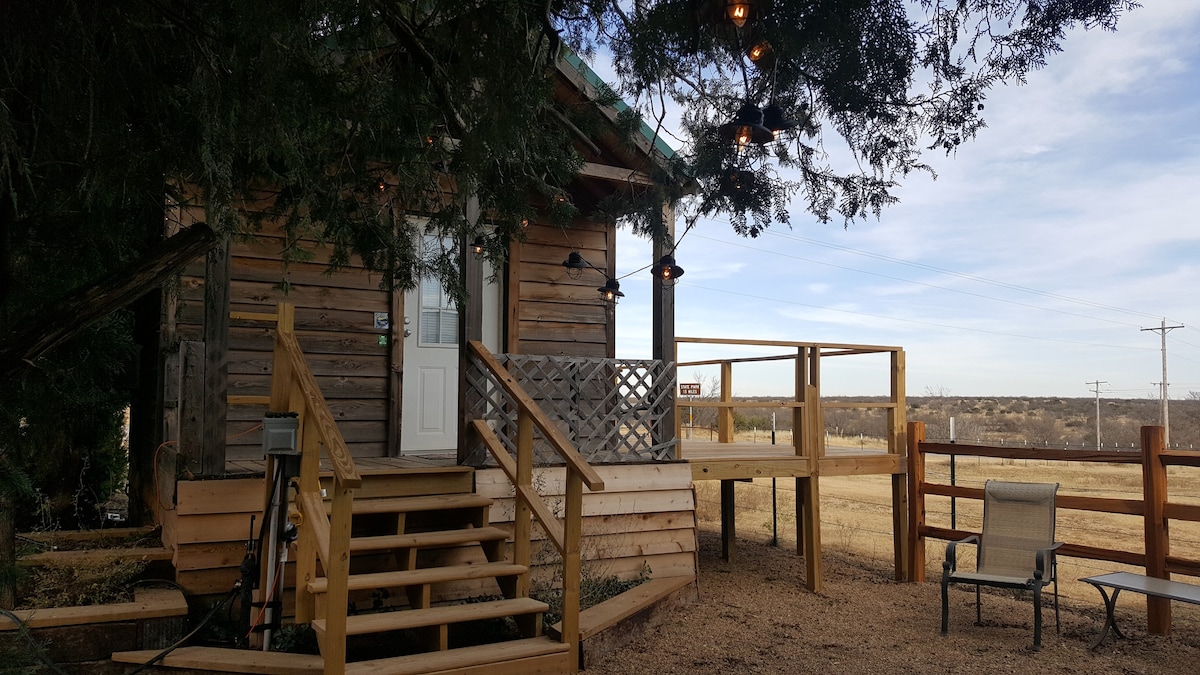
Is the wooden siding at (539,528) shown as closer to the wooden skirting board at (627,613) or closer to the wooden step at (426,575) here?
the wooden skirting board at (627,613)

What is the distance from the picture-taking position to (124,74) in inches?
115

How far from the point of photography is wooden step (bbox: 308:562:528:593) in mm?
→ 4051

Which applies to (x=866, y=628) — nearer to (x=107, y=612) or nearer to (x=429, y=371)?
(x=429, y=371)

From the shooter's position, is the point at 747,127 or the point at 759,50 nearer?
the point at 759,50

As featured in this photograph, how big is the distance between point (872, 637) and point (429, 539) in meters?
3.02

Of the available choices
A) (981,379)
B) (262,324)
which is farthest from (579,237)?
(981,379)

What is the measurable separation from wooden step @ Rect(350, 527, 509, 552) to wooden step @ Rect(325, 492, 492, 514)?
0.49 feet

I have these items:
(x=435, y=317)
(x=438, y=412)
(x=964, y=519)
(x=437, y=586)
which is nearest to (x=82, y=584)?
(x=437, y=586)

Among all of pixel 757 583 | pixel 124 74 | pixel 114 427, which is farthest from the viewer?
pixel 114 427

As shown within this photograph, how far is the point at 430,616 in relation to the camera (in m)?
4.01

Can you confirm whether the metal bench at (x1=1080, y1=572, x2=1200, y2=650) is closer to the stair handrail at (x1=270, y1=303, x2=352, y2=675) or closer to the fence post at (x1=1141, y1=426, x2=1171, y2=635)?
the fence post at (x1=1141, y1=426, x2=1171, y2=635)

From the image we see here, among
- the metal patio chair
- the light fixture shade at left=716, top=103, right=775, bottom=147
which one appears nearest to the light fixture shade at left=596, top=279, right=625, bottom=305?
the metal patio chair

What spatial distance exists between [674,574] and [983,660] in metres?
2.15

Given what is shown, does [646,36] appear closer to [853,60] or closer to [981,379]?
[853,60]
